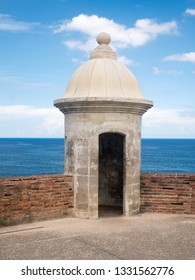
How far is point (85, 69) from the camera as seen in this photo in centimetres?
838

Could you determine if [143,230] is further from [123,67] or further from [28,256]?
[123,67]

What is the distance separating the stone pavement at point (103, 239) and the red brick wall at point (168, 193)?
46 cm

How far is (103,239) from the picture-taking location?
21.1 feet

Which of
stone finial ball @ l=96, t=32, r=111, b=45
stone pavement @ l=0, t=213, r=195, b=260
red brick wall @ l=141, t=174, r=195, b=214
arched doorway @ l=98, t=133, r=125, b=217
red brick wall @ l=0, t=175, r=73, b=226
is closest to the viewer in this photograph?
stone pavement @ l=0, t=213, r=195, b=260

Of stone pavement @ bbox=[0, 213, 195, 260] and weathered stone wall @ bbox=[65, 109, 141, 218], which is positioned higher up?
weathered stone wall @ bbox=[65, 109, 141, 218]

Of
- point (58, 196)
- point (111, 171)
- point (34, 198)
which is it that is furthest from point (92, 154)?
point (111, 171)

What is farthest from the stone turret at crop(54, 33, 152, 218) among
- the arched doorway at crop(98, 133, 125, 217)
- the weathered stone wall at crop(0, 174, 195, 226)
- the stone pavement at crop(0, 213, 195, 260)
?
the arched doorway at crop(98, 133, 125, 217)

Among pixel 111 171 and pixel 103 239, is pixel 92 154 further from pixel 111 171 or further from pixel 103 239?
pixel 111 171

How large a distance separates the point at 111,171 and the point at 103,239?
12.9 ft

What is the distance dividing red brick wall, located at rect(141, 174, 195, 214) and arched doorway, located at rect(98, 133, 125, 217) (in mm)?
1468

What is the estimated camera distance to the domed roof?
8.06 m

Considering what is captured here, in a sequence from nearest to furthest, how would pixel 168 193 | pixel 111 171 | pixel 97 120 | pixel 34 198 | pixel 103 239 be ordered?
pixel 103 239 < pixel 34 198 < pixel 97 120 < pixel 168 193 < pixel 111 171

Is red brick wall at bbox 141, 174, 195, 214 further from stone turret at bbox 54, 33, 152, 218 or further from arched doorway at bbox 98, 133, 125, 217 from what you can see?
arched doorway at bbox 98, 133, 125, 217

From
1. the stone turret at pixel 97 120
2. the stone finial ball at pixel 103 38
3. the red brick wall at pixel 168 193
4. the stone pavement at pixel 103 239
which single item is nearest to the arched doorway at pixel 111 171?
the red brick wall at pixel 168 193
